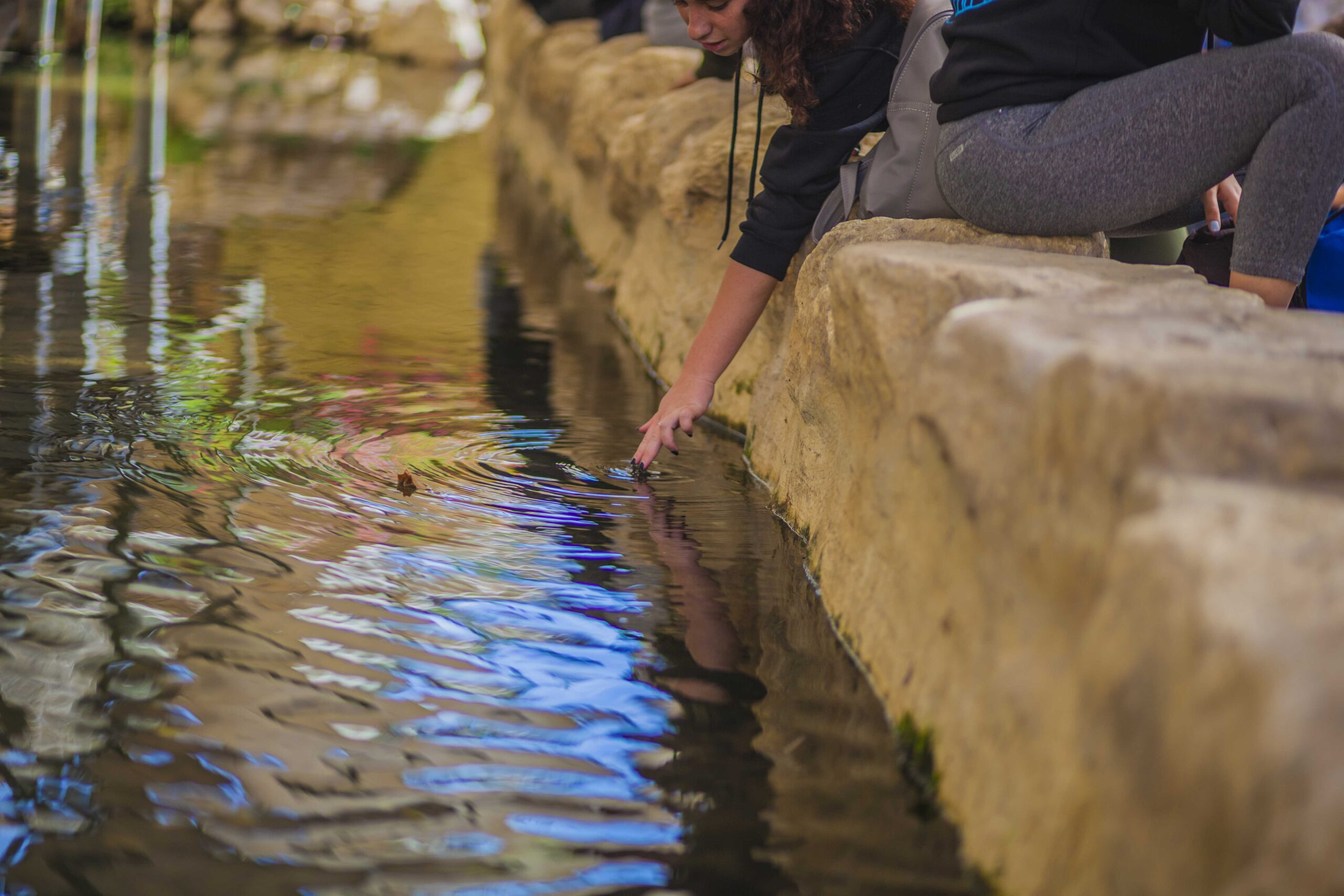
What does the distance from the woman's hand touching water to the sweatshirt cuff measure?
0.23 meters

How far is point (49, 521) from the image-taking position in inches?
81.0

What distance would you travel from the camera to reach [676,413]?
7.84ft

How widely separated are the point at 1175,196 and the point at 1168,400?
114 cm

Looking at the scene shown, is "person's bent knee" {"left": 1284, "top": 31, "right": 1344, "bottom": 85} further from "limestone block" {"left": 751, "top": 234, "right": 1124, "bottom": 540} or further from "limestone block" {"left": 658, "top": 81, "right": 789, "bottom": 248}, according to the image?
"limestone block" {"left": 658, "top": 81, "right": 789, "bottom": 248}

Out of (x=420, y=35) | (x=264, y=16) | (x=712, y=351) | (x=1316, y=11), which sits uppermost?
(x=264, y=16)

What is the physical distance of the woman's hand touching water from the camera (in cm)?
238

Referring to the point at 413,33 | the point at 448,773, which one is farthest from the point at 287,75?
the point at 448,773

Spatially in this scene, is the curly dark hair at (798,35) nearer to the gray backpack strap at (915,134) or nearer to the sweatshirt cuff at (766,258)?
the gray backpack strap at (915,134)

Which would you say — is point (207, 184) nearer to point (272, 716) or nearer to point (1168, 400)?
point (272, 716)

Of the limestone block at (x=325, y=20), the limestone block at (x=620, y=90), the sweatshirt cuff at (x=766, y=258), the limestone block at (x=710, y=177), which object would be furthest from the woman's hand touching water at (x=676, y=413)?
the limestone block at (x=325, y=20)

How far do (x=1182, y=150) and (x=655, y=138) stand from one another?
2114mm

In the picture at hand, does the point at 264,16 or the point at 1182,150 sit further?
the point at 264,16

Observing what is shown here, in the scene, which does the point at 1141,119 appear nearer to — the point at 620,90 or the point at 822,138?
the point at 822,138

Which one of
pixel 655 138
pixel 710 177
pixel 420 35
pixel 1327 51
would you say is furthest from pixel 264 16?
pixel 1327 51
